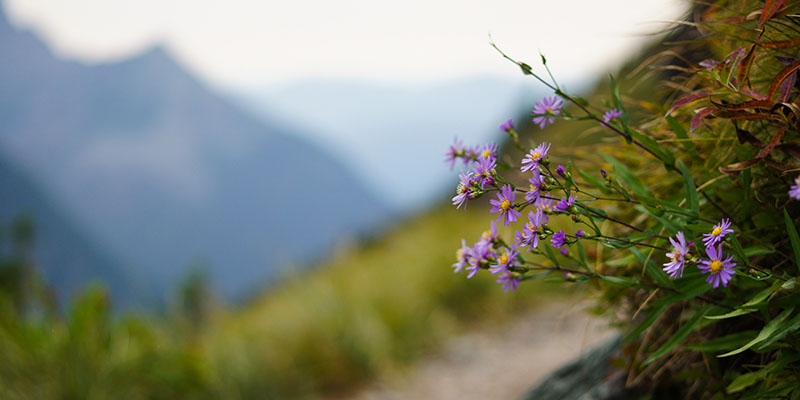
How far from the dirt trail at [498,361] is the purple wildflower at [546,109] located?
2.14m

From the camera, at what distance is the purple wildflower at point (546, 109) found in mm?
1126

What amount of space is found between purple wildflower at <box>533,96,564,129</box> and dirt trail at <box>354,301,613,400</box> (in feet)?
7.01

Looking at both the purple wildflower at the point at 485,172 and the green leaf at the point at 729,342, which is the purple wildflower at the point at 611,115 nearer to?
the purple wildflower at the point at 485,172

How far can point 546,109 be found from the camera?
115cm

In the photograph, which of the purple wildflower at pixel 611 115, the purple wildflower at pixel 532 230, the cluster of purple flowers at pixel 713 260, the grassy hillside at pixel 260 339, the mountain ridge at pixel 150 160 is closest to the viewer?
the cluster of purple flowers at pixel 713 260

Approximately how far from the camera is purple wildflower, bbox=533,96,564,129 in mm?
1126

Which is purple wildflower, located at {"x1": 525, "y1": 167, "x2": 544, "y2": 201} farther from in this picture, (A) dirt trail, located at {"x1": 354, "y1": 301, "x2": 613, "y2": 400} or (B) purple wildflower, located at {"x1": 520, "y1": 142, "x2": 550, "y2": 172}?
(A) dirt trail, located at {"x1": 354, "y1": 301, "x2": 613, "y2": 400}

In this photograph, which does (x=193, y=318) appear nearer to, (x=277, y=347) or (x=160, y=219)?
(x=277, y=347)

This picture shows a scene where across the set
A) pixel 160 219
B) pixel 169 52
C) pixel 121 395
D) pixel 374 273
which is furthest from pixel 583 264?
pixel 169 52

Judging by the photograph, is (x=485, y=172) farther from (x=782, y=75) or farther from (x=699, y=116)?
(x=782, y=75)

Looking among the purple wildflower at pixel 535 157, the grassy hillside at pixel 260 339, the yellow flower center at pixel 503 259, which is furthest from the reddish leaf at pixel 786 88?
the grassy hillside at pixel 260 339

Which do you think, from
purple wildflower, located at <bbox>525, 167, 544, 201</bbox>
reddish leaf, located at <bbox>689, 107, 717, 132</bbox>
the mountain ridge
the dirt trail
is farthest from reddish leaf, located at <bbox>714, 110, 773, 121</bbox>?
the mountain ridge

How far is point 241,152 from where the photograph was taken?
631 feet

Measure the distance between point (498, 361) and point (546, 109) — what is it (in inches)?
125
